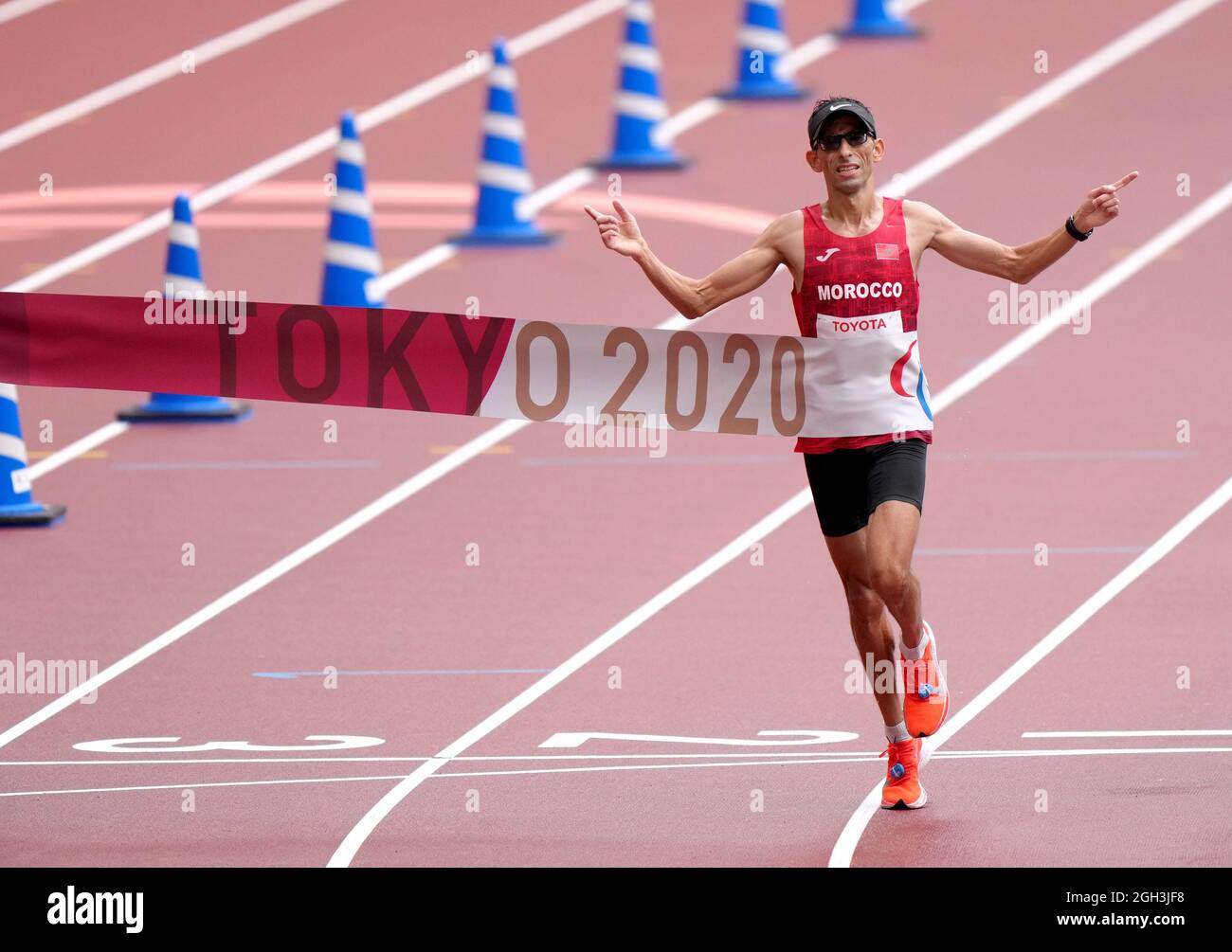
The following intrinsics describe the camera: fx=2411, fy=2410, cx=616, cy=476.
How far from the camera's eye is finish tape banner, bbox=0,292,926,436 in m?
9.05

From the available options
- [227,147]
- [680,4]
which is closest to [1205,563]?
[227,147]

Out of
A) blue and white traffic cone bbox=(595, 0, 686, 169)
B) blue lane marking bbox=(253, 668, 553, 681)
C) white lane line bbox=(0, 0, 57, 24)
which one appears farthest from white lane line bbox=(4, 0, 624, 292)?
blue lane marking bbox=(253, 668, 553, 681)

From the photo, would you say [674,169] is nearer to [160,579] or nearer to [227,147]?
[227,147]

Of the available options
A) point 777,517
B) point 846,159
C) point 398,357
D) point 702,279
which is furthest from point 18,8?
point 846,159

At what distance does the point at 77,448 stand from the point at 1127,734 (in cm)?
740

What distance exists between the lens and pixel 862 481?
28.1ft

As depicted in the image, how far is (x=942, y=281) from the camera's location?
16.6 meters

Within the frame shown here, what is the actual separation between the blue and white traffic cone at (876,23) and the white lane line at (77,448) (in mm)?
8794

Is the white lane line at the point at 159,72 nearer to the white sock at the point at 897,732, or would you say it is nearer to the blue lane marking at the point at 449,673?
the blue lane marking at the point at 449,673

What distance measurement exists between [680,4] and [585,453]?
9.37 metres

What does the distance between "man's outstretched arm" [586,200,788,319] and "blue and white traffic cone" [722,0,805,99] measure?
11.7 metres

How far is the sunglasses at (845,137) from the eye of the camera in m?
8.30

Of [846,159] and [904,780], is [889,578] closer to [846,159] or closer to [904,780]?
[904,780]

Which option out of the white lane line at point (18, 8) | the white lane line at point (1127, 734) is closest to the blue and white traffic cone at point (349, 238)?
the white lane line at point (1127, 734)
